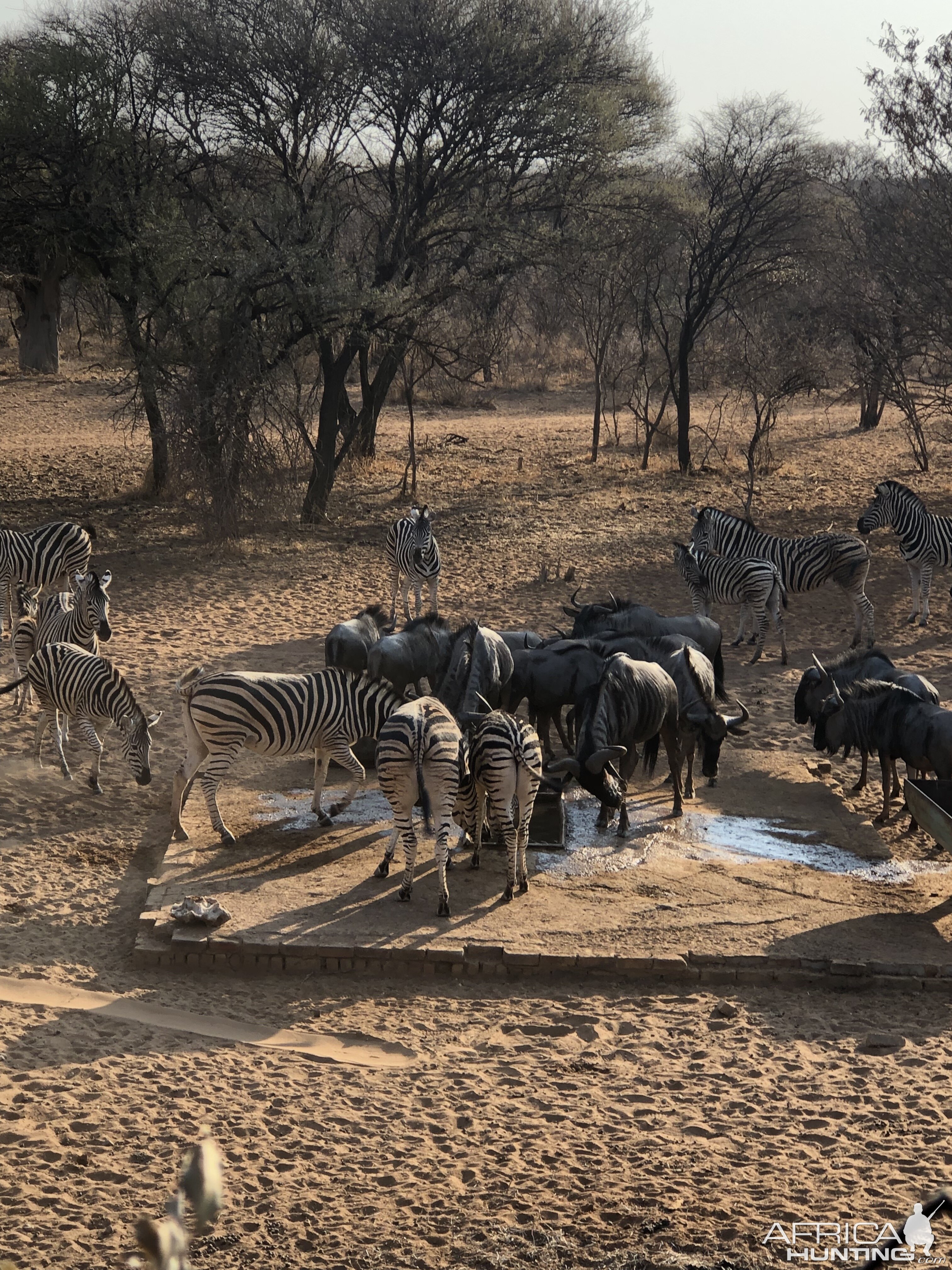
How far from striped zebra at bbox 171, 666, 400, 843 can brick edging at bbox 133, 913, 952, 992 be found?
1.53m

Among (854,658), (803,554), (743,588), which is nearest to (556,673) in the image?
(854,658)

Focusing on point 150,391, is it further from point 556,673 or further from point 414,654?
point 556,673

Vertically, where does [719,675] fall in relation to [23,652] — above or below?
below

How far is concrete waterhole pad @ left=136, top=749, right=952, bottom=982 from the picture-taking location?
720 cm

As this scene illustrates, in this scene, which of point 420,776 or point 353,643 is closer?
point 420,776

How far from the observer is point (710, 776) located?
1005 cm

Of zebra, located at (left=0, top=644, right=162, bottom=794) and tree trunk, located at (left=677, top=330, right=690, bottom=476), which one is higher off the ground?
tree trunk, located at (left=677, top=330, right=690, bottom=476)

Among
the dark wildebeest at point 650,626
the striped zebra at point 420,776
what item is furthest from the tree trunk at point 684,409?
the striped zebra at point 420,776

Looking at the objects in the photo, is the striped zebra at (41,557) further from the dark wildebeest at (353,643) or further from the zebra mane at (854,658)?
the zebra mane at (854,658)

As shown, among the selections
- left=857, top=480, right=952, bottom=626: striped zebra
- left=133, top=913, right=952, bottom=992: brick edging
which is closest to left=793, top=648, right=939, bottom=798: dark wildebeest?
left=133, top=913, right=952, bottom=992: brick edging

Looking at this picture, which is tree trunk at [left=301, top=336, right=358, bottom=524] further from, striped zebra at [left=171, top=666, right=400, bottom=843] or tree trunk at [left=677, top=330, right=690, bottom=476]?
striped zebra at [left=171, top=666, right=400, bottom=843]

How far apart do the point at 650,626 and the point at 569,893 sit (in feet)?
14.2

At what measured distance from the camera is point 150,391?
18.3 m

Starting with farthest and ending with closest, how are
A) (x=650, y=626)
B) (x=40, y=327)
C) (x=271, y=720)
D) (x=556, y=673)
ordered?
(x=40, y=327), (x=650, y=626), (x=556, y=673), (x=271, y=720)
